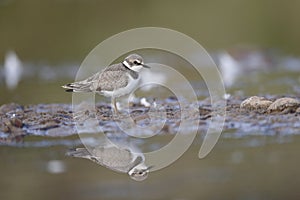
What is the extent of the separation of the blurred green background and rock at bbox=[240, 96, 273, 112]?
785 cm

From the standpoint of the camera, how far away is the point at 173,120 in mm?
8984

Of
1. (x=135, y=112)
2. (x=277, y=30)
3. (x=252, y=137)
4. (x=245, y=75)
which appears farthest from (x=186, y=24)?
(x=252, y=137)

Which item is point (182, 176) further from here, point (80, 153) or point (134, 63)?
point (134, 63)

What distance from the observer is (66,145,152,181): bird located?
282 inches

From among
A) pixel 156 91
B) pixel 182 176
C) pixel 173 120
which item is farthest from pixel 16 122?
pixel 156 91

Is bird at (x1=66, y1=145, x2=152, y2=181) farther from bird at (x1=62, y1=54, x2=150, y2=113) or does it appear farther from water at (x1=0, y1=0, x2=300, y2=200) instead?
bird at (x1=62, y1=54, x2=150, y2=113)

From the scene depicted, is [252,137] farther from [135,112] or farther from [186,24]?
[186,24]

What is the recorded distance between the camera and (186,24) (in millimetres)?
17547

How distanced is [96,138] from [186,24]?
9.45 meters

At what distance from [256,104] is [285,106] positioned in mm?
390

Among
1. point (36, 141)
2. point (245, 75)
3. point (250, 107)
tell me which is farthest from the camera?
point (245, 75)

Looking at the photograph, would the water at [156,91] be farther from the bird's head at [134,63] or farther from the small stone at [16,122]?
Result: the bird's head at [134,63]

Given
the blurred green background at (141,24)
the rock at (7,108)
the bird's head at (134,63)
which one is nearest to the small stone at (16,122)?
the rock at (7,108)

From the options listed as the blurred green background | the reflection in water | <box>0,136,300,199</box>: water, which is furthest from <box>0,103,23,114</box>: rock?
the blurred green background
